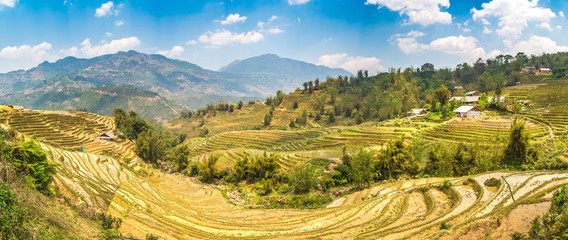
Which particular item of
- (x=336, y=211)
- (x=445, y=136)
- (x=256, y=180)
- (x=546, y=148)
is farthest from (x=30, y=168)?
(x=445, y=136)

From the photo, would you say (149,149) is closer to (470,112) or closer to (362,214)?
(362,214)

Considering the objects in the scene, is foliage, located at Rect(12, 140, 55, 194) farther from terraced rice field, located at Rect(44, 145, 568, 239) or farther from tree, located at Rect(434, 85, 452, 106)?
tree, located at Rect(434, 85, 452, 106)

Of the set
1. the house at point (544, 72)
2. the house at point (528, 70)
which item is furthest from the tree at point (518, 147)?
the house at point (528, 70)

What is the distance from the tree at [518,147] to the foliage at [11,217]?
135 ft

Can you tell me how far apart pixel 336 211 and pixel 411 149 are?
72.0ft

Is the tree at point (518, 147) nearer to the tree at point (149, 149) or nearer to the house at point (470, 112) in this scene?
the house at point (470, 112)

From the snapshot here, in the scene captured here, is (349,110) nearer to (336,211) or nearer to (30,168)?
(336,211)

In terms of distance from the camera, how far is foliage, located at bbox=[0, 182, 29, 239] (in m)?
7.38

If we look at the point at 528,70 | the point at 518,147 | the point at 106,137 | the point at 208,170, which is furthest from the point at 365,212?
the point at 528,70

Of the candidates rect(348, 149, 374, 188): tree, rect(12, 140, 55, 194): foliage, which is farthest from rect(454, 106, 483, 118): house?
rect(12, 140, 55, 194): foliage

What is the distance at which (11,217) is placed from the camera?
25.7 feet

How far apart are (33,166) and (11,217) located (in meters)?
7.23

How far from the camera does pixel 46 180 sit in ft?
44.0

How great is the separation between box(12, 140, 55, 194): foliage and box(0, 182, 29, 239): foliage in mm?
4820
